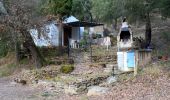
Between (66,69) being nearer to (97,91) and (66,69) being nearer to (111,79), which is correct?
(111,79)

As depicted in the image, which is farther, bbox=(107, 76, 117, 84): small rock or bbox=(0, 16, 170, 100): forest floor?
bbox=(107, 76, 117, 84): small rock

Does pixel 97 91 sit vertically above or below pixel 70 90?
above

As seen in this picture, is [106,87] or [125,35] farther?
[125,35]

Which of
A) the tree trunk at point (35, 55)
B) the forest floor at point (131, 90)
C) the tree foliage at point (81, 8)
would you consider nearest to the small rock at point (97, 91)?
the forest floor at point (131, 90)

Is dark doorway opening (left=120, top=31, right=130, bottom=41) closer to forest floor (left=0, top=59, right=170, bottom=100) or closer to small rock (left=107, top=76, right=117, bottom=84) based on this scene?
forest floor (left=0, top=59, right=170, bottom=100)

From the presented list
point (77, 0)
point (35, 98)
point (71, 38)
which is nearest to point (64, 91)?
point (35, 98)

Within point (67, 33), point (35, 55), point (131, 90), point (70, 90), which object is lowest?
point (70, 90)

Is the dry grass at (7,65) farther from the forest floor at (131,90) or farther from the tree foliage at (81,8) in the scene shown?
the tree foliage at (81,8)

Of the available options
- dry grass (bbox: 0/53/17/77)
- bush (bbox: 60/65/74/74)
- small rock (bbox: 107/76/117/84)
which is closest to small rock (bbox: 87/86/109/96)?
small rock (bbox: 107/76/117/84)

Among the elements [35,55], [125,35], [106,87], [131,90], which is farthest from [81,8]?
[131,90]

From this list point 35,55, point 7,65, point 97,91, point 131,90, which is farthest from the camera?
point 7,65

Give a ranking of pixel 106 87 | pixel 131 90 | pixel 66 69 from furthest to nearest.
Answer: pixel 66 69
pixel 106 87
pixel 131 90

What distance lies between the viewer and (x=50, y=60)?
2708cm

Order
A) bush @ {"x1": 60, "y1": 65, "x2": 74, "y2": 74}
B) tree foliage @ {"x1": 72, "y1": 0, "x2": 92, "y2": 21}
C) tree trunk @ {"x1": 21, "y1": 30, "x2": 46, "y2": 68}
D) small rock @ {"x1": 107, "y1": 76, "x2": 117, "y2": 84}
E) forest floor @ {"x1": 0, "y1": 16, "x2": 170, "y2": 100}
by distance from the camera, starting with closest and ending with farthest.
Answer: forest floor @ {"x1": 0, "y1": 16, "x2": 170, "y2": 100} < small rock @ {"x1": 107, "y1": 76, "x2": 117, "y2": 84} < bush @ {"x1": 60, "y1": 65, "x2": 74, "y2": 74} < tree trunk @ {"x1": 21, "y1": 30, "x2": 46, "y2": 68} < tree foliage @ {"x1": 72, "y1": 0, "x2": 92, "y2": 21}
